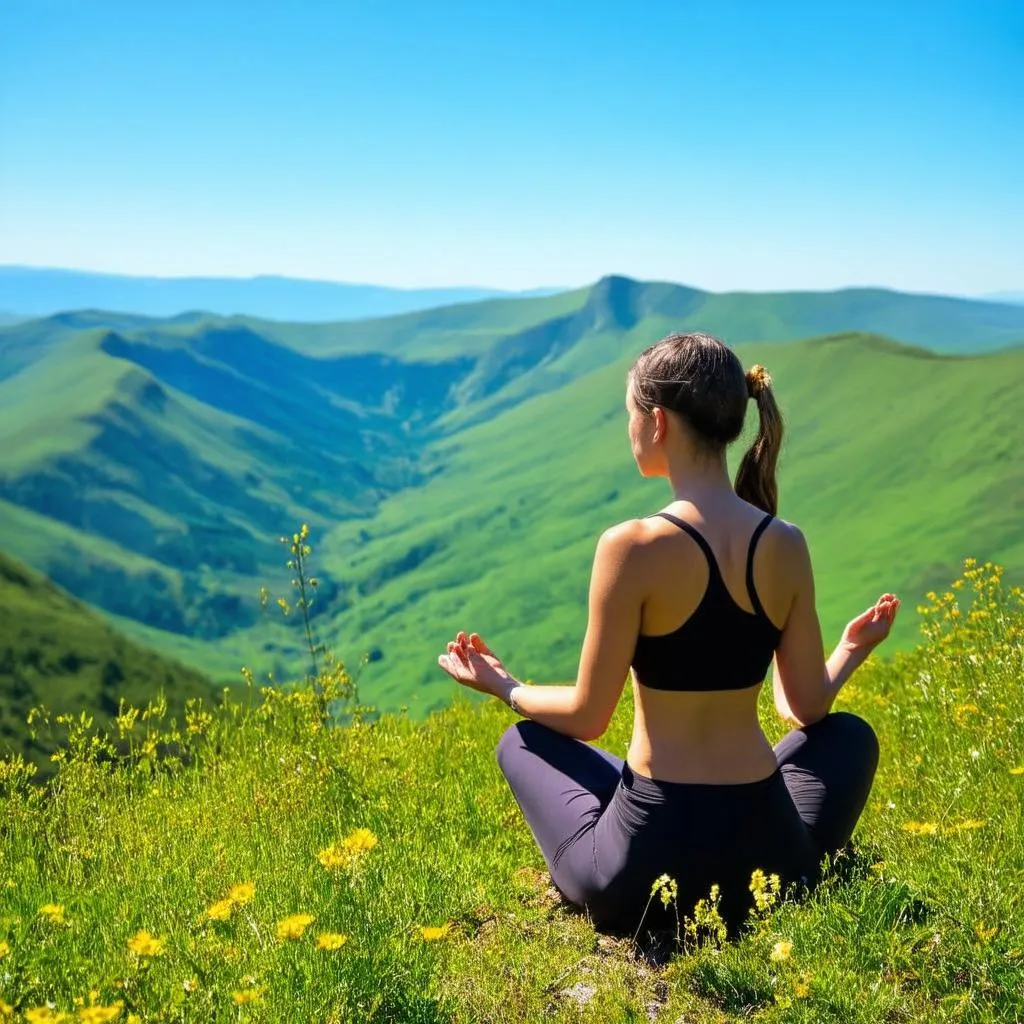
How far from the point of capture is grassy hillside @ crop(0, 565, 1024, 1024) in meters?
3.56

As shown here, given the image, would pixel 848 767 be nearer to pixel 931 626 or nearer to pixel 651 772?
pixel 651 772

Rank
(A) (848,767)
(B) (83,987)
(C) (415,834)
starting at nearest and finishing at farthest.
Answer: (B) (83,987)
(A) (848,767)
(C) (415,834)

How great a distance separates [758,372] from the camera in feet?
14.2

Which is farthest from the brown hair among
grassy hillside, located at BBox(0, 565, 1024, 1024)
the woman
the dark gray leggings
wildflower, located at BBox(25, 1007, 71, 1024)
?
wildflower, located at BBox(25, 1007, 71, 1024)

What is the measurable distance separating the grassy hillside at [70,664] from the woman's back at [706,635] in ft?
415

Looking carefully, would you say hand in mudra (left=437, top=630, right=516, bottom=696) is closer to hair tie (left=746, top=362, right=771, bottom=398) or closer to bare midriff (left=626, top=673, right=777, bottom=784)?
bare midriff (left=626, top=673, right=777, bottom=784)

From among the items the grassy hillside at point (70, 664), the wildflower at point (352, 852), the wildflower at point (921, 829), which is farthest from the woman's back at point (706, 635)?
the grassy hillside at point (70, 664)

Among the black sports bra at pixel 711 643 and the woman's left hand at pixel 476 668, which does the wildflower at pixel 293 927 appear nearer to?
the black sports bra at pixel 711 643

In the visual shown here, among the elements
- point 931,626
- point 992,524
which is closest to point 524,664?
point 992,524

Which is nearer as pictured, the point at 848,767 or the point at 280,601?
the point at 848,767

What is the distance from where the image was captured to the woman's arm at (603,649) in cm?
397

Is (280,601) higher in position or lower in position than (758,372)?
lower

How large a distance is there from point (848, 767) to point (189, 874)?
3.07 m

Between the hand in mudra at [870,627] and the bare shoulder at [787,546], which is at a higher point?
the bare shoulder at [787,546]
